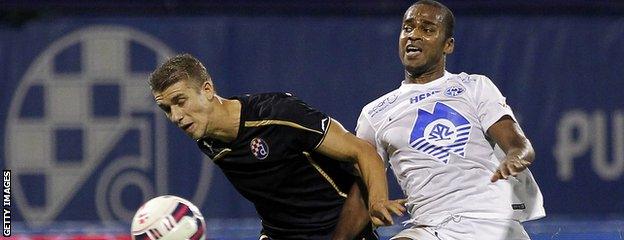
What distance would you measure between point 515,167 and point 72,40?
5696 millimetres

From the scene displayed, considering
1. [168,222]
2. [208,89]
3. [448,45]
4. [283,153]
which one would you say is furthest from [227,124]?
[448,45]

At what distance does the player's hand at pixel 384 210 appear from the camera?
→ 556 centimetres

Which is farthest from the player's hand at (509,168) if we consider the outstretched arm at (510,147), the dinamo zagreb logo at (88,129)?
the dinamo zagreb logo at (88,129)

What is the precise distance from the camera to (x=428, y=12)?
6.14 meters

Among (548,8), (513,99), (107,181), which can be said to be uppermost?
(548,8)

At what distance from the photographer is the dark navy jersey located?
19.5 feet

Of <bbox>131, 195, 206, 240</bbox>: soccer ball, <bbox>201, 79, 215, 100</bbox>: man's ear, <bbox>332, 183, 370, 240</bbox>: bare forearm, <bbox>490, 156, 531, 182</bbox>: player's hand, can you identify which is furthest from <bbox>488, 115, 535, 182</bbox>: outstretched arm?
<bbox>131, 195, 206, 240</bbox>: soccer ball

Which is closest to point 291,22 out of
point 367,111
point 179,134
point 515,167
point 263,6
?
point 263,6

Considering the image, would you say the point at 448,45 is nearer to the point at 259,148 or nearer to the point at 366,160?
the point at 366,160

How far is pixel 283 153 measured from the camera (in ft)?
A: 19.6

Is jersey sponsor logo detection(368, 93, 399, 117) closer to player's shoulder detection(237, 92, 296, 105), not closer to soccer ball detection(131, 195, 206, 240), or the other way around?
player's shoulder detection(237, 92, 296, 105)

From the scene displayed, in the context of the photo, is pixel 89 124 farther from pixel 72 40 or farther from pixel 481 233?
pixel 481 233

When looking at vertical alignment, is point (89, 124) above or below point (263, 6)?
below

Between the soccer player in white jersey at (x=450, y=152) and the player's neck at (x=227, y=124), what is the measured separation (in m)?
0.65
